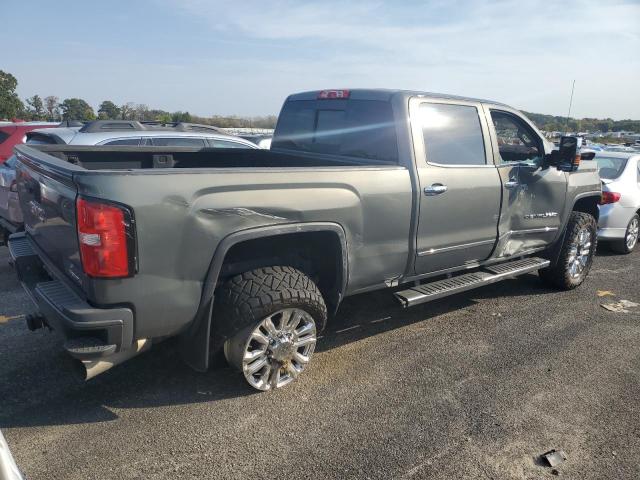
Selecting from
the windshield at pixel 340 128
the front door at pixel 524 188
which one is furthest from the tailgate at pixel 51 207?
the front door at pixel 524 188

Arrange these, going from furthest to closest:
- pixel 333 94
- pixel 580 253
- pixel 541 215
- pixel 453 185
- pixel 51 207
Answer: pixel 580 253
pixel 541 215
pixel 333 94
pixel 453 185
pixel 51 207

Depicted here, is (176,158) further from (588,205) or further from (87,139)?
(588,205)

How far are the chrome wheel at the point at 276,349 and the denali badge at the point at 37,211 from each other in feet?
4.64

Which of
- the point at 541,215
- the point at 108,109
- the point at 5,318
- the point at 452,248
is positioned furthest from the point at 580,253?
the point at 108,109

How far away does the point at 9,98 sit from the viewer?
25359 millimetres

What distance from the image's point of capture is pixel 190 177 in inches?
108

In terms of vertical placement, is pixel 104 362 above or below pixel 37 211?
below

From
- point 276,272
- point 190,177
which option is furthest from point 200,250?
point 276,272

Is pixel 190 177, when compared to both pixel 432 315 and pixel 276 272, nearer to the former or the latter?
pixel 276 272

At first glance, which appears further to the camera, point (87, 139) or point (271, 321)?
point (87, 139)

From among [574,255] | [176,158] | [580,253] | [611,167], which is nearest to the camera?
[176,158]

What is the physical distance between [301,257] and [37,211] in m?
1.77

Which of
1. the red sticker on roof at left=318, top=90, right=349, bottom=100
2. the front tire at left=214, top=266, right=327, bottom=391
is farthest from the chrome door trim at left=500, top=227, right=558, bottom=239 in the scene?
the front tire at left=214, top=266, right=327, bottom=391

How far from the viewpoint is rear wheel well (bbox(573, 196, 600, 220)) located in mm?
5691
